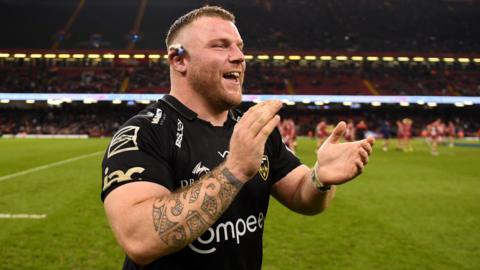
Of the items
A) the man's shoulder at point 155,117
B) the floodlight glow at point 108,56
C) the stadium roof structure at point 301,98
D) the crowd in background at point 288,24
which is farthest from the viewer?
the crowd in background at point 288,24

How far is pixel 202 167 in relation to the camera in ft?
7.43

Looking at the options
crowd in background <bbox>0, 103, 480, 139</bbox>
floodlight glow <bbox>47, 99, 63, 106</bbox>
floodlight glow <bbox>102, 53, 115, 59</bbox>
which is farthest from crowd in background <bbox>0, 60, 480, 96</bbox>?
crowd in background <bbox>0, 103, 480, 139</bbox>

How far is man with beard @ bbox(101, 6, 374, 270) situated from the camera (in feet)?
6.06

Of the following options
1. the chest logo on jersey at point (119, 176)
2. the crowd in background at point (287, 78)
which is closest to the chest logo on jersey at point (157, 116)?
the chest logo on jersey at point (119, 176)

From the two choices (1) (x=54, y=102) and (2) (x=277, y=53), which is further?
(2) (x=277, y=53)

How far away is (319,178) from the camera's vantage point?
2.45 metres

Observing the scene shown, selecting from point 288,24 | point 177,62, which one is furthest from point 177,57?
point 288,24

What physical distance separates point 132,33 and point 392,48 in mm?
30073

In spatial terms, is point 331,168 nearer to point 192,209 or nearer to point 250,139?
point 250,139

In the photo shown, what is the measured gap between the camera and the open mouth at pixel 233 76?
2.32m

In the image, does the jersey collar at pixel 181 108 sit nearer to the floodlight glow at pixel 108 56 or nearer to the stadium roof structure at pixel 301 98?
the stadium roof structure at pixel 301 98

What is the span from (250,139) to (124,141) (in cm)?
61

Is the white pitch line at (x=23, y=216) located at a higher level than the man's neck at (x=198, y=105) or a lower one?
lower

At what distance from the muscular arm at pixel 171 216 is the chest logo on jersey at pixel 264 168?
672mm
